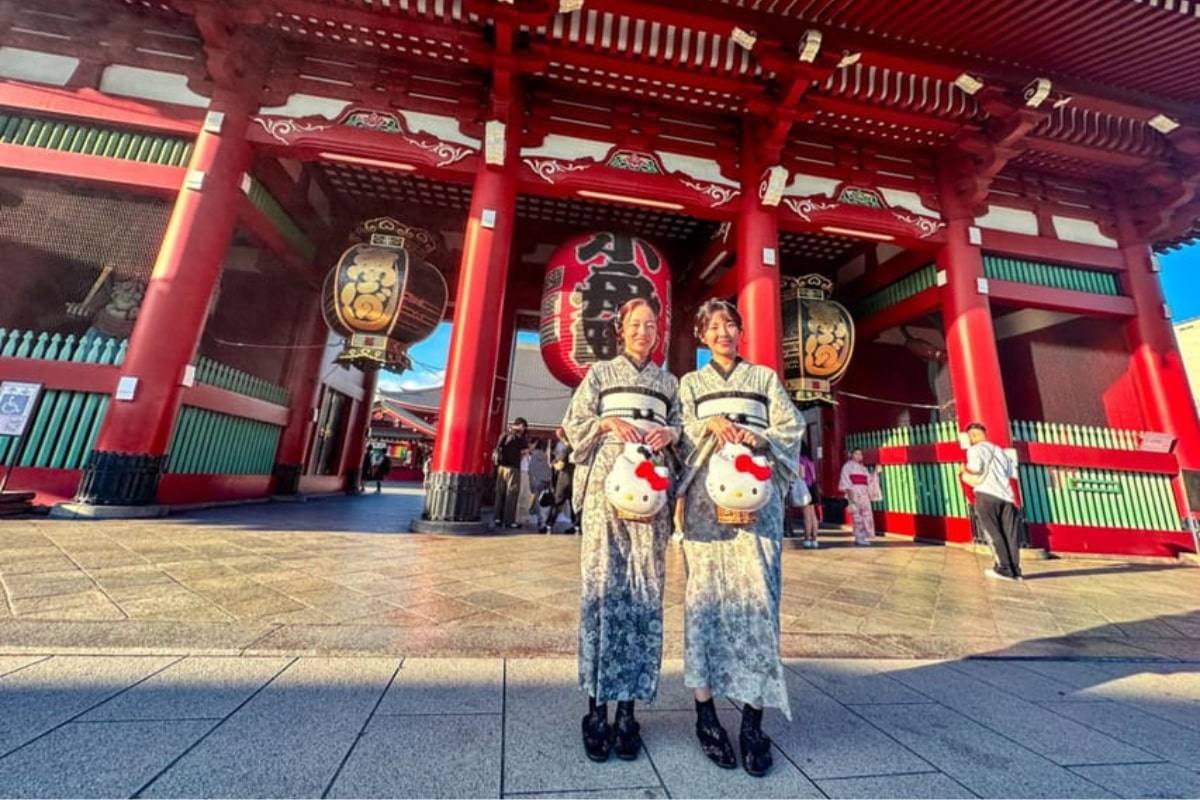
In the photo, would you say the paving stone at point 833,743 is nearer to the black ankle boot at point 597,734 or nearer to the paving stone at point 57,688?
the black ankle boot at point 597,734

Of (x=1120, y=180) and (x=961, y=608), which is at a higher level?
(x=1120, y=180)

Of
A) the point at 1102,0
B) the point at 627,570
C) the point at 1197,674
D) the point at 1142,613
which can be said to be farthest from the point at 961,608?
the point at 1102,0

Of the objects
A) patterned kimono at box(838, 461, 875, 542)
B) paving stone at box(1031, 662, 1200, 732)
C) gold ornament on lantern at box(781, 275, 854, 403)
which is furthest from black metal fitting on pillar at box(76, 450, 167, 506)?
patterned kimono at box(838, 461, 875, 542)

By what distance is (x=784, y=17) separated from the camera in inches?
215

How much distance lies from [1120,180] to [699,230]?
23.1 feet

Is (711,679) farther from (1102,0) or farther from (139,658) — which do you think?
(1102,0)

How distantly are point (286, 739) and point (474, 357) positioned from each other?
4.57m

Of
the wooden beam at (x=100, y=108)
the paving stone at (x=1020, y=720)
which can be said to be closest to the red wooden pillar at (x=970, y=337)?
the paving stone at (x=1020, y=720)

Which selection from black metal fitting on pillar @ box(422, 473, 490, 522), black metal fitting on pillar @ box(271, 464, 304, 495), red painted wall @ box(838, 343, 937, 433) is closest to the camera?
black metal fitting on pillar @ box(422, 473, 490, 522)

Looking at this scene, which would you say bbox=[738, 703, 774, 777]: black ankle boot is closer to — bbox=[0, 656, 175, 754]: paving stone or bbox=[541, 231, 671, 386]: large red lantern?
bbox=[0, 656, 175, 754]: paving stone

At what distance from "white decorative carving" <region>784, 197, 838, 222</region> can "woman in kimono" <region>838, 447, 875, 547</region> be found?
3918mm

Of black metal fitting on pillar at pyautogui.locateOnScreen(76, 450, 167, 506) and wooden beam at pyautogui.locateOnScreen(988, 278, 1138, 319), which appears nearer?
black metal fitting on pillar at pyautogui.locateOnScreen(76, 450, 167, 506)

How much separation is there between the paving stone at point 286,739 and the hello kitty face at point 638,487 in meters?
1.01

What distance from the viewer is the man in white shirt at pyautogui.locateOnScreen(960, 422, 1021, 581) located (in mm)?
4328
